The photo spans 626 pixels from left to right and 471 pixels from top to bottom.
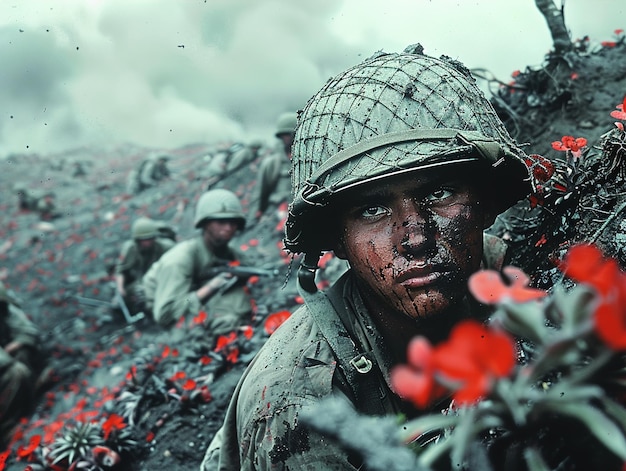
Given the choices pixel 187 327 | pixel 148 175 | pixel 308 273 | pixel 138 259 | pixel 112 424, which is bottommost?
pixel 112 424

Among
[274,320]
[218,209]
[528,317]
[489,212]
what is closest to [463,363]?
[528,317]

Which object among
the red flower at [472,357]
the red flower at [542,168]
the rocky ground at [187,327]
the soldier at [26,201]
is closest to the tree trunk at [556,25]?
the rocky ground at [187,327]

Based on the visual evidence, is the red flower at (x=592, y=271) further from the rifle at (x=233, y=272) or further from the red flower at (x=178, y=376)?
the rifle at (x=233, y=272)

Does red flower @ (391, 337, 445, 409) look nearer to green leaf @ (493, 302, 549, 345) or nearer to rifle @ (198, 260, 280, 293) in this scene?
green leaf @ (493, 302, 549, 345)

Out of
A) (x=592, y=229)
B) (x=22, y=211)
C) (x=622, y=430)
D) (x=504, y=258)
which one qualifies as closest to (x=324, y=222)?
(x=504, y=258)

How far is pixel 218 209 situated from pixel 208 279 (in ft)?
3.48

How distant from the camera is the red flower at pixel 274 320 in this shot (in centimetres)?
576

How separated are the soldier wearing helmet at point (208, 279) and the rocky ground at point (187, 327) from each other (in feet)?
0.85

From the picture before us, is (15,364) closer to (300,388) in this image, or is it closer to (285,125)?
(285,125)

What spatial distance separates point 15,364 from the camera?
743cm

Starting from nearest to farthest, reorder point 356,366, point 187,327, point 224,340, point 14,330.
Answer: point 356,366 → point 224,340 → point 187,327 → point 14,330

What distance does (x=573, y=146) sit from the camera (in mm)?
2453

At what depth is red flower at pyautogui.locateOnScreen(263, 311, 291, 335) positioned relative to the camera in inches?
227

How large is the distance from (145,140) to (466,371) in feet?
75.8
